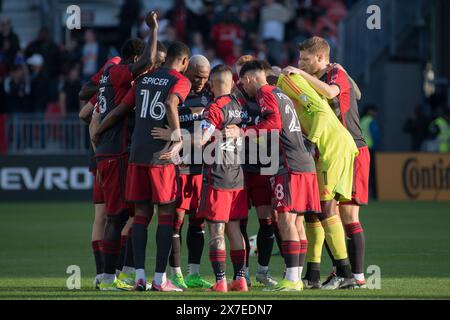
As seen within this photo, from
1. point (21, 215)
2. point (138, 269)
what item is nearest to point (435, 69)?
point (21, 215)

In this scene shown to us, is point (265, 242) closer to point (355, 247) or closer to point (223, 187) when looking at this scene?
point (355, 247)

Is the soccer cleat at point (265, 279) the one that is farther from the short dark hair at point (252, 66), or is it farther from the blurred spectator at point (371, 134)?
the blurred spectator at point (371, 134)

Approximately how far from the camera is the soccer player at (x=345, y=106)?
11906 millimetres

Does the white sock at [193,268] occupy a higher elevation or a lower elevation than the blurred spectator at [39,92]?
lower

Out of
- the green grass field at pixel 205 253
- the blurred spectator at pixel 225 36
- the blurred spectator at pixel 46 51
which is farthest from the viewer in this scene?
the blurred spectator at pixel 225 36

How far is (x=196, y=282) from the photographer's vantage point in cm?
1234

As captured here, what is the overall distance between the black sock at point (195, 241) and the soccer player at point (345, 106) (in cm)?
143

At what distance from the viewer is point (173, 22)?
30.0 metres

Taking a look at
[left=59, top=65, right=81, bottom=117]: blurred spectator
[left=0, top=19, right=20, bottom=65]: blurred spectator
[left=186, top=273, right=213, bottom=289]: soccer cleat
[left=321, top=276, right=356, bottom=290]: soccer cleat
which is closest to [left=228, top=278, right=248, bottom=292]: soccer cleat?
[left=186, top=273, right=213, bottom=289]: soccer cleat

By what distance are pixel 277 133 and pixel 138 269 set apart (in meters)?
1.88

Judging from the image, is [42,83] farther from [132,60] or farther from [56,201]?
[132,60]

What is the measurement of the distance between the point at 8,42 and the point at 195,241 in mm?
16939

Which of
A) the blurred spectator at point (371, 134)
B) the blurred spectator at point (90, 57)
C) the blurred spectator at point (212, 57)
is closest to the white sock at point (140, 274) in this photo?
the blurred spectator at point (212, 57)

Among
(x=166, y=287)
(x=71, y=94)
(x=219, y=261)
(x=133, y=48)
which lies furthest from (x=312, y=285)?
(x=71, y=94)
